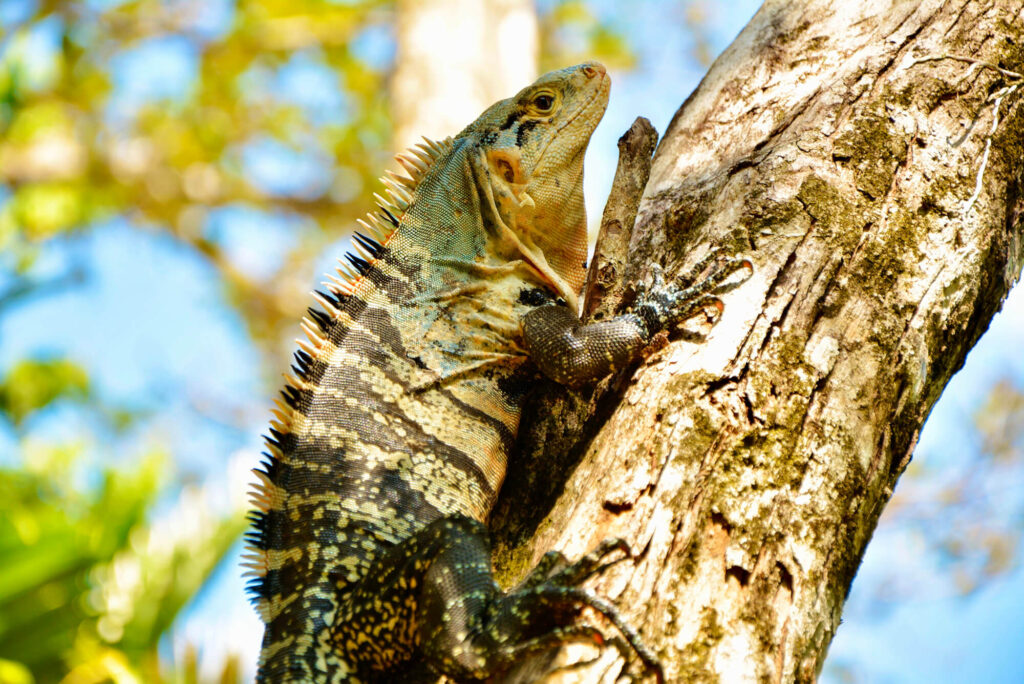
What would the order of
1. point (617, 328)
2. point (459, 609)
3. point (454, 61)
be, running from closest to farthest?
point (459, 609) < point (617, 328) < point (454, 61)

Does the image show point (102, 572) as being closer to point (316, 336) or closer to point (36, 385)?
point (316, 336)

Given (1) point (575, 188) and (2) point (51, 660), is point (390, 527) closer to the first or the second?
(1) point (575, 188)

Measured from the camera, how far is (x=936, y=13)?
126 inches

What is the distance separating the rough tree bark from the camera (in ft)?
7.50

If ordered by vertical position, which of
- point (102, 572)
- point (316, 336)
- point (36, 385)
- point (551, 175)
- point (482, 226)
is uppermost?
Answer: point (551, 175)

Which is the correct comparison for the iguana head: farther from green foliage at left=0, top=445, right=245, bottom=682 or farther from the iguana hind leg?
green foliage at left=0, top=445, right=245, bottom=682

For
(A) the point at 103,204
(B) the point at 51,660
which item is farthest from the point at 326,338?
(A) the point at 103,204

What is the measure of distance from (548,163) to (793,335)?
176cm

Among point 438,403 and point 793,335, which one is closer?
point 793,335

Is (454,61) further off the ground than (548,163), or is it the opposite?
(454,61)

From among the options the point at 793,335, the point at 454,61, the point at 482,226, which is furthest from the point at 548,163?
the point at 454,61

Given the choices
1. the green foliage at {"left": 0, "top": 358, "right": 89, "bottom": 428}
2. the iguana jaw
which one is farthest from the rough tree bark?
the green foliage at {"left": 0, "top": 358, "right": 89, "bottom": 428}

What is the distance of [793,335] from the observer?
2609 millimetres

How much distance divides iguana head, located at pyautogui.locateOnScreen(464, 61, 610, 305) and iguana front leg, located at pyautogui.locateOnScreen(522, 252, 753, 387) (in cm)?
46
